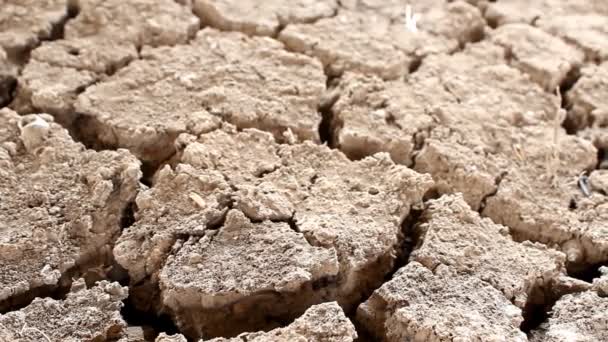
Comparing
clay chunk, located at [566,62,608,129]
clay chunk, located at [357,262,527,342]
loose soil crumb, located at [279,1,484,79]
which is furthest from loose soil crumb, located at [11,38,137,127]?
clay chunk, located at [566,62,608,129]

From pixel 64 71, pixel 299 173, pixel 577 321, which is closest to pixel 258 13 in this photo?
pixel 64 71

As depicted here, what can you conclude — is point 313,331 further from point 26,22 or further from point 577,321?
point 26,22

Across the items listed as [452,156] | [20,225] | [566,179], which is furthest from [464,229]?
[20,225]

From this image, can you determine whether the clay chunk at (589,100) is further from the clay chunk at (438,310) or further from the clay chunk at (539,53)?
the clay chunk at (438,310)

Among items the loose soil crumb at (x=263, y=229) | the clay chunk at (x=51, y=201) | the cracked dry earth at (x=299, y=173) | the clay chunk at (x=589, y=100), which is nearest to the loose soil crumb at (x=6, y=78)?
the cracked dry earth at (x=299, y=173)

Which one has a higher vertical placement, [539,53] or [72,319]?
[539,53]

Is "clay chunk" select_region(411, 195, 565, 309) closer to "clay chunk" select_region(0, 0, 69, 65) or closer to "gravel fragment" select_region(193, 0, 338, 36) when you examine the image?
"gravel fragment" select_region(193, 0, 338, 36)

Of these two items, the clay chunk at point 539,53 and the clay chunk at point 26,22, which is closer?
the clay chunk at point 26,22

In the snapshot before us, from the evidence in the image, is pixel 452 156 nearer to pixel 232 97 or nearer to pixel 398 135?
pixel 398 135
